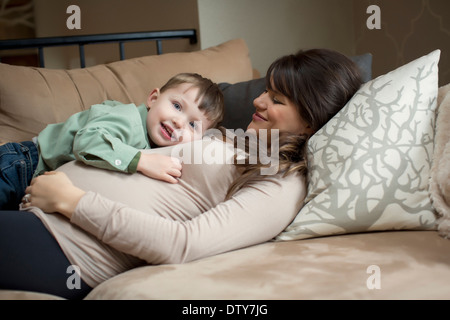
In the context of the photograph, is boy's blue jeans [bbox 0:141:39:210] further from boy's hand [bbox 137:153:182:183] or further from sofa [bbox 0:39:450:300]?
boy's hand [bbox 137:153:182:183]

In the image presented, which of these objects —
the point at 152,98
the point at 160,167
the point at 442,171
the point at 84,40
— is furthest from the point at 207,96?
the point at 84,40

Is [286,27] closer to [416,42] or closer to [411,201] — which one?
[416,42]

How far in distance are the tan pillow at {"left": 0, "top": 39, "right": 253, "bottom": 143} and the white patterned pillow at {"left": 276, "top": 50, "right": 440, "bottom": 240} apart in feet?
2.40

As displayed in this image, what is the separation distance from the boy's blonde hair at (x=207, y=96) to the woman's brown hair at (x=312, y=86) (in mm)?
193

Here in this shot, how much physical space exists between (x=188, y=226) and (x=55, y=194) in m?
0.30

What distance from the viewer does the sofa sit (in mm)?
904

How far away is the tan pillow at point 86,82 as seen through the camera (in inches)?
58.4

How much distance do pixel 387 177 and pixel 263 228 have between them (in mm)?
318

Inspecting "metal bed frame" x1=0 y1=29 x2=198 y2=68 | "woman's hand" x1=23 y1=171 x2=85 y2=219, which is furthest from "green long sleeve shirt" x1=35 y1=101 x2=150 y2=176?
"metal bed frame" x1=0 y1=29 x2=198 y2=68

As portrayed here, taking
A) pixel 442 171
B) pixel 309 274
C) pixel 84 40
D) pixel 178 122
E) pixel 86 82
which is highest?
pixel 84 40

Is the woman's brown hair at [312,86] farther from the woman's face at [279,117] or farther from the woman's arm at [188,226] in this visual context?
the woman's arm at [188,226]

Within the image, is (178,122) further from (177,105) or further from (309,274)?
(309,274)

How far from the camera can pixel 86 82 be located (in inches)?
65.2

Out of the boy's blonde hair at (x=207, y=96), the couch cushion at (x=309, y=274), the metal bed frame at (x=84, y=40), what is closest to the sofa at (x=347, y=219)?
the couch cushion at (x=309, y=274)
